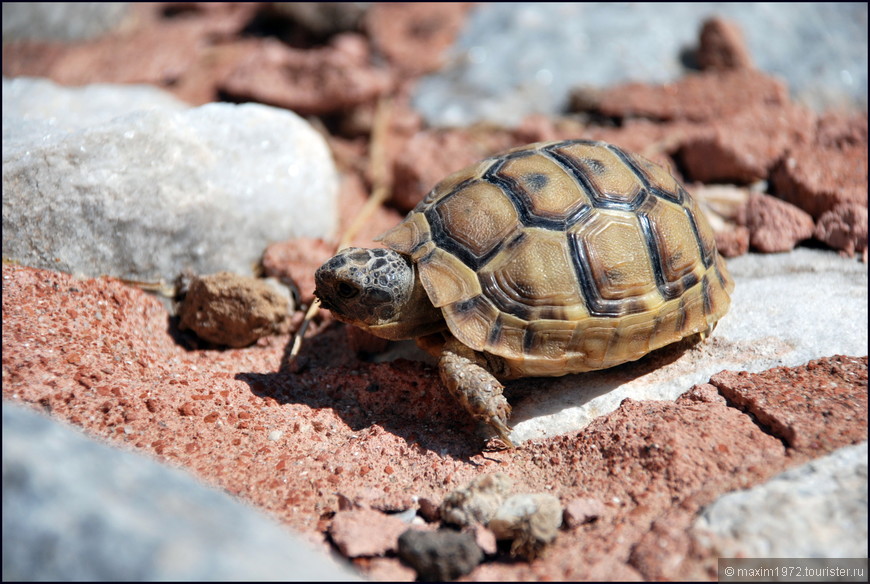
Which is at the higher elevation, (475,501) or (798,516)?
(798,516)

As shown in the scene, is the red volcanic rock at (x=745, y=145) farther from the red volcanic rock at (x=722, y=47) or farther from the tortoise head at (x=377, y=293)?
the tortoise head at (x=377, y=293)

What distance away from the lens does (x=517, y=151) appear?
3441 mm

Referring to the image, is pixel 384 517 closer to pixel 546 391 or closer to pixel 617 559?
pixel 617 559

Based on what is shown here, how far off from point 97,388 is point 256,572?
5.13ft

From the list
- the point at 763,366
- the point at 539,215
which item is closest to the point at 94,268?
the point at 539,215

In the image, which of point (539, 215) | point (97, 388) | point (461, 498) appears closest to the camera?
point (461, 498)

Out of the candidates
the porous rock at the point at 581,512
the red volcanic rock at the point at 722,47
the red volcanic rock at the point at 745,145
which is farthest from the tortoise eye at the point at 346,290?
the red volcanic rock at the point at 722,47

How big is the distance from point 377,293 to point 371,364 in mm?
604

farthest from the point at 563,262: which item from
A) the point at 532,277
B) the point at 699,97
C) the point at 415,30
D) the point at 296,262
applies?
the point at 415,30

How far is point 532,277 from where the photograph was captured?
292cm

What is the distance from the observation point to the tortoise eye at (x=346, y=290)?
3.00 meters

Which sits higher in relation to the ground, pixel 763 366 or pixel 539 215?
pixel 539 215

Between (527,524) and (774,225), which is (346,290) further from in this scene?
(774,225)

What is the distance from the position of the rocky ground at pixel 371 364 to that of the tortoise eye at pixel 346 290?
52 centimetres
